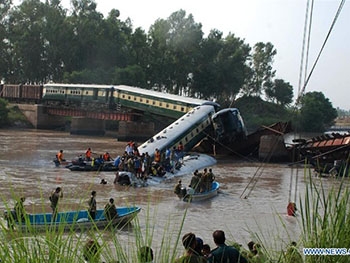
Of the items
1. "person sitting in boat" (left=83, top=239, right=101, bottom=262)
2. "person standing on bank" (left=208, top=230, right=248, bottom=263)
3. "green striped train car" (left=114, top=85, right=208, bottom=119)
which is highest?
"green striped train car" (left=114, top=85, right=208, bottom=119)

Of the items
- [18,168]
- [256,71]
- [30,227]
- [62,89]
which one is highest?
[256,71]

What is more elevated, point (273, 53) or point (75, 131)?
point (273, 53)

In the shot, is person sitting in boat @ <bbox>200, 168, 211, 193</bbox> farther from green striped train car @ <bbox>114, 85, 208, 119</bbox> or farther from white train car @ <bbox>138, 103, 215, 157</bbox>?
green striped train car @ <bbox>114, 85, 208, 119</bbox>

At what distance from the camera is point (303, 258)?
5.42 metres

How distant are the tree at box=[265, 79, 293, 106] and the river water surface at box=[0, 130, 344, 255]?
251 feet

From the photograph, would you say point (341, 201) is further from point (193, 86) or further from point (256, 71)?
point (256, 71)

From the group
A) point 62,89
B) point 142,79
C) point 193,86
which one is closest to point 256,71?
point 193,86

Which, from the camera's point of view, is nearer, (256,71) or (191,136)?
(191,136)

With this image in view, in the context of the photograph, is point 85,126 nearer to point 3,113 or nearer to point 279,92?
point 3,113

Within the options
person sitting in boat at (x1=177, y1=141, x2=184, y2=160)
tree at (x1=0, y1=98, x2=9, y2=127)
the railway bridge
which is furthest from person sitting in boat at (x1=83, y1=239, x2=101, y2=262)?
tree at (x1=0, y1=98, x2=9, y2=127)

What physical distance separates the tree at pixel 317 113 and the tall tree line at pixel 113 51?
581 inches

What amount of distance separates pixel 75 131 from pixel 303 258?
5722 centimetres

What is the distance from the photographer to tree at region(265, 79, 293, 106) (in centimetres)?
11606

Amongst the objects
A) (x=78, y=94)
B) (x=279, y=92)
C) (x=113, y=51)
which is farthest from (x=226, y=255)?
(x=279, y=92)
